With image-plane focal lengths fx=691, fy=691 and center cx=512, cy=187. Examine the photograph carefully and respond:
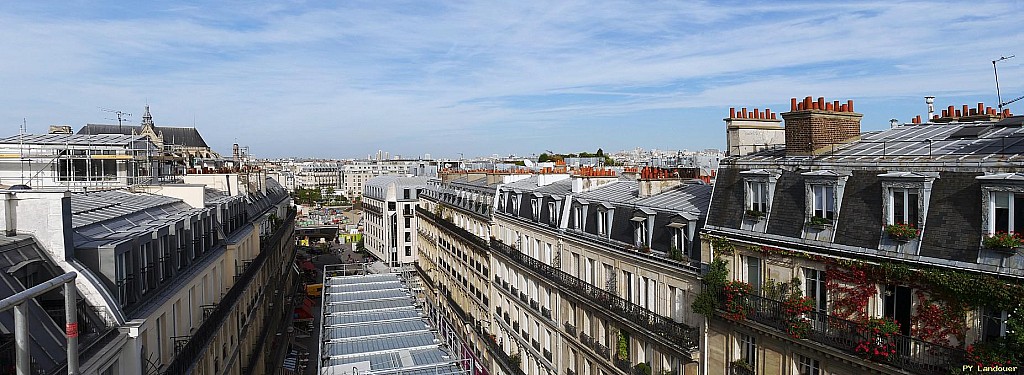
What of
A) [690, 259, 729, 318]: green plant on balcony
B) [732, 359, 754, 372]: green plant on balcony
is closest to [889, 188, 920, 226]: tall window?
[690, 259, 729, 318]: green plant on balcony

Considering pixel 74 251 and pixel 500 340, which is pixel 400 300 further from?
pixel 74 251

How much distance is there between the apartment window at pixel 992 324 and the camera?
11680mm

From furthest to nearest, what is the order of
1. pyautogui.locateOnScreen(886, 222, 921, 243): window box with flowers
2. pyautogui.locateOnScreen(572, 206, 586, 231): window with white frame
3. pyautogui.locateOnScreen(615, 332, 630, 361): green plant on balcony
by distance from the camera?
pyautogui.locateOnScreen(572, 206, 586, 231): window with white frame < pyautogui.locateOnScreen(615, 332, 630, 361): green plant on balcony < pyautogui.locateOnScreen(886, 222, 921, 243): window box with flowers

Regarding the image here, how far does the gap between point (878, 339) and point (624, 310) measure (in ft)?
28.8

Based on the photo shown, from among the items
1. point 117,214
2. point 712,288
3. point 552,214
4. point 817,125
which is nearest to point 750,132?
point 817,125

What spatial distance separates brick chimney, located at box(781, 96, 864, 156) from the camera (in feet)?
54.6

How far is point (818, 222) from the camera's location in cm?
1477

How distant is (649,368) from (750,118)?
8.01 metres

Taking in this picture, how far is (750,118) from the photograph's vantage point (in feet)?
67.8

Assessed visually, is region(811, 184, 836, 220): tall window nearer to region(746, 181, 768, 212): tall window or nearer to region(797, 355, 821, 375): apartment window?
region(746, 181, 768, 212): tall window

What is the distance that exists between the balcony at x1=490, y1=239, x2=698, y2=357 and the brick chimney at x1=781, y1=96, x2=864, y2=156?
5.53 metres

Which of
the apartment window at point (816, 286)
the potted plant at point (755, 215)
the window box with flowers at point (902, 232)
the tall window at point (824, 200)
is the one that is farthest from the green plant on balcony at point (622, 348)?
the window box with flowers at point (902, 232)

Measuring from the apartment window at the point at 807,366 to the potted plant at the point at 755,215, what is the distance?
323cm

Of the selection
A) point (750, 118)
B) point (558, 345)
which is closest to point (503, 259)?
point (558, 345)
